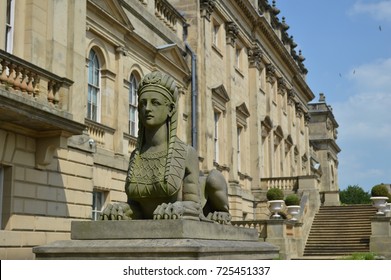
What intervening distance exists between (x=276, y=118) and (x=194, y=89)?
16539mm

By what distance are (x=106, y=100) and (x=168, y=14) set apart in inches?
271

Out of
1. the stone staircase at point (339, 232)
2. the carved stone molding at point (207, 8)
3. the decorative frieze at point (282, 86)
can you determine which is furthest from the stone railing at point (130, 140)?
the decorative frieze at point (282, 86)

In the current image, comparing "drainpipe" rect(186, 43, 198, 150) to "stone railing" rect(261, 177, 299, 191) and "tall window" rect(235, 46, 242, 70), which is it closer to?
"tall window" rect(235, 46, 242, 70)

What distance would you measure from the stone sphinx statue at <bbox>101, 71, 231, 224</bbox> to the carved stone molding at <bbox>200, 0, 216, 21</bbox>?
21417 millimetres

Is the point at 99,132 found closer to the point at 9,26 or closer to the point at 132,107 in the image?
the point at 132,107

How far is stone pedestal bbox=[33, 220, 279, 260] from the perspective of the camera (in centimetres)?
573

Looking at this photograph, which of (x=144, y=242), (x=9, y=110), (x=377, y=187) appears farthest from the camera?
(x=377, y=187)

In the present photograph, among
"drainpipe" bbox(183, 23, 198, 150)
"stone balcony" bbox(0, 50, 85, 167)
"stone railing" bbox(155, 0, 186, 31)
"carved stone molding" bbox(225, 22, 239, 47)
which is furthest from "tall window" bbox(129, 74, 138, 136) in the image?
"carved stone molding" bbox(225, 22, 239, 47)

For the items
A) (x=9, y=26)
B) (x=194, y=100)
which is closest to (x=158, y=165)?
(x=9, y=26)

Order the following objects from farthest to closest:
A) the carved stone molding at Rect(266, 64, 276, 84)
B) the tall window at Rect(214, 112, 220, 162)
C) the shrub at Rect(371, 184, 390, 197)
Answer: the carved stone molding at Rect(266, 64, 276, 84) < the tall window at Rect(214, 112, 220, 162) < the shrub at Rect(371, 184, 390, 197)

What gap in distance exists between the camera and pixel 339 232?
28922mm

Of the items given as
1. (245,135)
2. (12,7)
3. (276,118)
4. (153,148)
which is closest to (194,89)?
(245,135)

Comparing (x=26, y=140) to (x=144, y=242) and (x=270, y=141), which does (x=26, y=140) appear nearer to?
(x=144, y=242)

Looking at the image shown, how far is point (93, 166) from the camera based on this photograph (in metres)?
17.3
